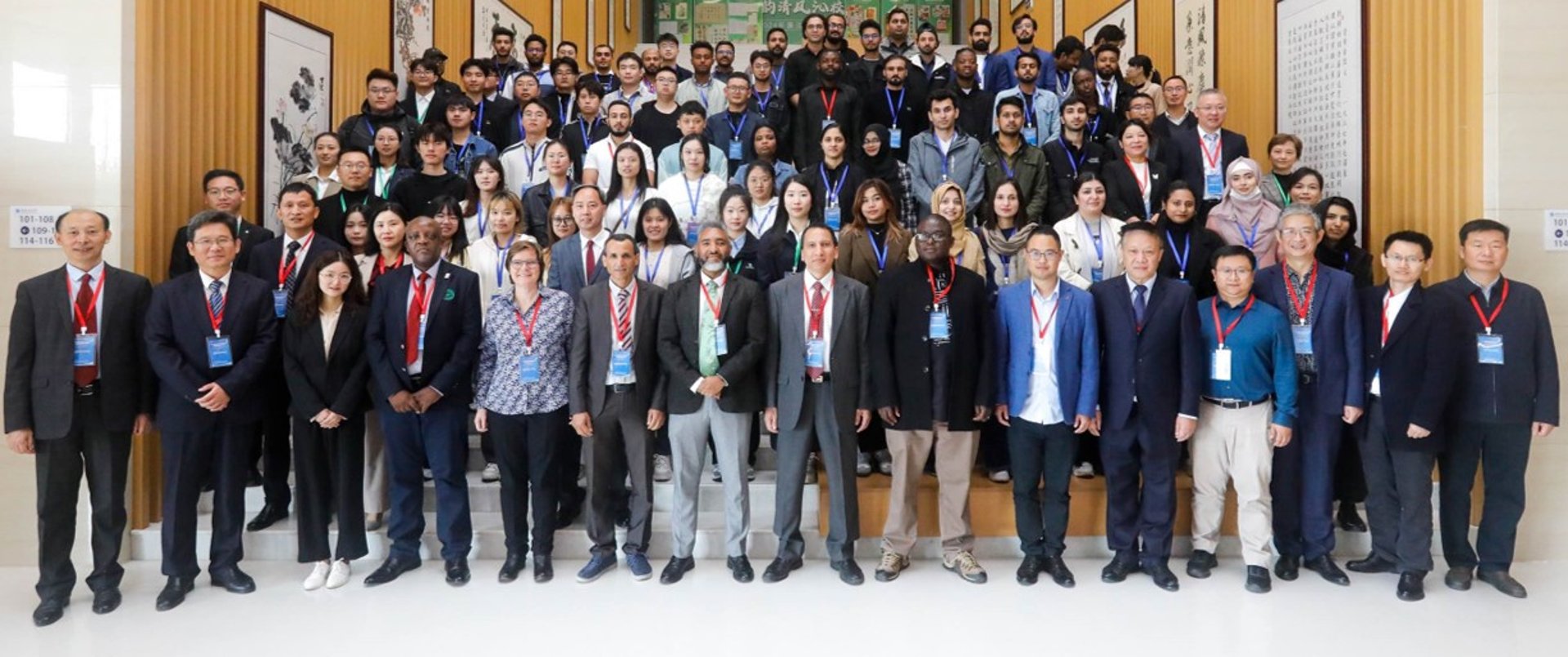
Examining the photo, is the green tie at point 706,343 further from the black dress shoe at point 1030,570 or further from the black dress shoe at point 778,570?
the black dress shoe at point 1030,570

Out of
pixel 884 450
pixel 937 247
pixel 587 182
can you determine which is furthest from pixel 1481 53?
pixel 587 182

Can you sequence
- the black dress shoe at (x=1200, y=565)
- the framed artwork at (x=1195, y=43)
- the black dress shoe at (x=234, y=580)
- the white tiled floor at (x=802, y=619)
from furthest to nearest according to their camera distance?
the framed artwork at (x=1195, y=43) < the black dress shoe at (x=1200, y=565) < the black dress shoe at (x=234, y=580) < the white tiled floor at (x=802, y=619)

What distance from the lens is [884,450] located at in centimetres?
511

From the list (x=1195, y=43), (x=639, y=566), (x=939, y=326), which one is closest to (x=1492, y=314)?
(x=939, y=326)

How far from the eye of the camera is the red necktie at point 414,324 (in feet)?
13.8

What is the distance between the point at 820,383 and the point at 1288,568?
235 cm

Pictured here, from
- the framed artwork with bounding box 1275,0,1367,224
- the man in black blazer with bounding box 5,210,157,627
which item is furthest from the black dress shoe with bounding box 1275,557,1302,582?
the man in black blazer with bounding box 5,210,157,627

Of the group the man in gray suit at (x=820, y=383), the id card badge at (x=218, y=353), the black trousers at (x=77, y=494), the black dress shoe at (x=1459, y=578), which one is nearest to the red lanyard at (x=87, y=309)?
the black trousers at (x=77, y=494)

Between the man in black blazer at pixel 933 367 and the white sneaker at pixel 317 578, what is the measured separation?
8.35 ft

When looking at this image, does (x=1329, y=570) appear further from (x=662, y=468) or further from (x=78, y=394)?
(x=78, y=394)

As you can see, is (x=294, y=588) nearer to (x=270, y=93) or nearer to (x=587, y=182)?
(x=587, y=182)

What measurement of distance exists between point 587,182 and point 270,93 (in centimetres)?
210

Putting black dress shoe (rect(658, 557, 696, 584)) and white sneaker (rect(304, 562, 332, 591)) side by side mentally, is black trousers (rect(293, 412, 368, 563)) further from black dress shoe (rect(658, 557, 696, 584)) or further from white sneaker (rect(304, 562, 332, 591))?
black dress shoe (rect(658, 557, 696, 584))

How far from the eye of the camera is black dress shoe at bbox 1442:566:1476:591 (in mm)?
4215
